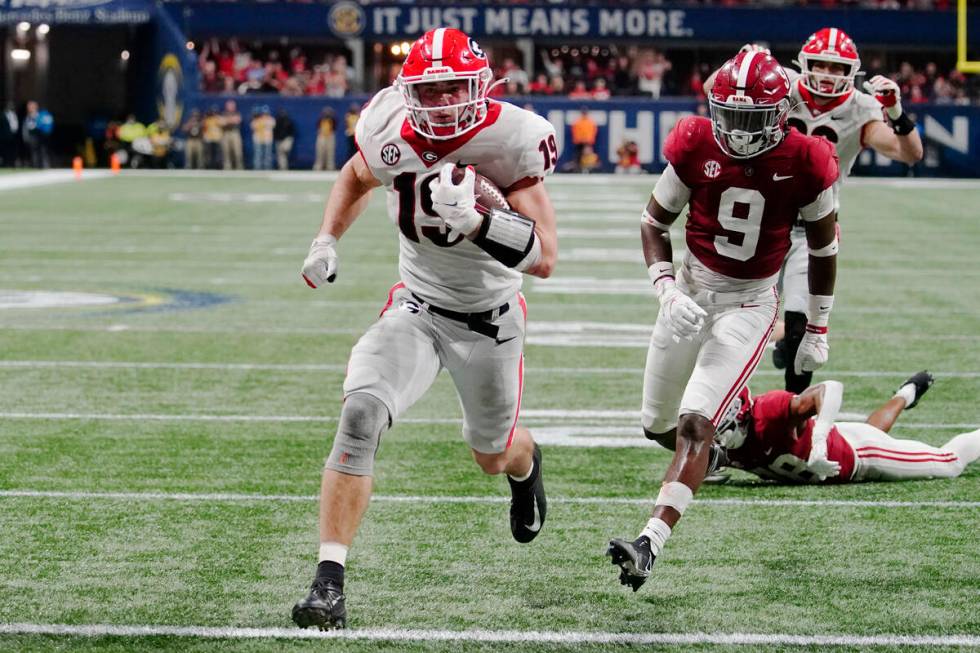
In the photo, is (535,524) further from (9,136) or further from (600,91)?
(9,136)

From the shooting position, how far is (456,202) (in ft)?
12.7

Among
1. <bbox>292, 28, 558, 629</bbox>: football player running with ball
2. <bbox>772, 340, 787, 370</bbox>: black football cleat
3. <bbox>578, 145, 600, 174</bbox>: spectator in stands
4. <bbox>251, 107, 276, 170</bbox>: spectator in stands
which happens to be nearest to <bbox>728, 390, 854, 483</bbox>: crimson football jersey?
<bbox>292, 28, 558, 629</bbox>: football player running with ball

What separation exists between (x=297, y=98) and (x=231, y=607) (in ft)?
84.4

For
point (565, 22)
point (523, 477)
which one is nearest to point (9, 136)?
point (565, 22)

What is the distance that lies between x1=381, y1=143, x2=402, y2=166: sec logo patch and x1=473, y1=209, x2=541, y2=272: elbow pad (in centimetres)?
49

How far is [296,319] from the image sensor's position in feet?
33.2

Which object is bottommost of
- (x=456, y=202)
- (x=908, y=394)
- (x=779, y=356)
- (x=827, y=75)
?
(x=779, y=356)

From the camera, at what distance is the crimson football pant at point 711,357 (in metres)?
4.70

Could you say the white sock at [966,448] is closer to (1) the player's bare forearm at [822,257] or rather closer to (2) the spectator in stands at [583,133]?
(1) the player's bare forearm at [822,257]

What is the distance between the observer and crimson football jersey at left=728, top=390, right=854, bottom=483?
5398mm

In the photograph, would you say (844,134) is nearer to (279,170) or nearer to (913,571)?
(913,571)

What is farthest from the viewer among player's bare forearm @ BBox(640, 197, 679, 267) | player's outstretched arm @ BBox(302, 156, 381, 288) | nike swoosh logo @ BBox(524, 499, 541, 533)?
player's bare forearm @ BBox(640, 197, 679, 267)

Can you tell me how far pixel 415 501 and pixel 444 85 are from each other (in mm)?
1745

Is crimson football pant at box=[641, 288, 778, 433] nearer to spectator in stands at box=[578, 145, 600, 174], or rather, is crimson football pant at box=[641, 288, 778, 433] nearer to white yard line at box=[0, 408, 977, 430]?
white yard line at box=[0, 408, 977, 430]
